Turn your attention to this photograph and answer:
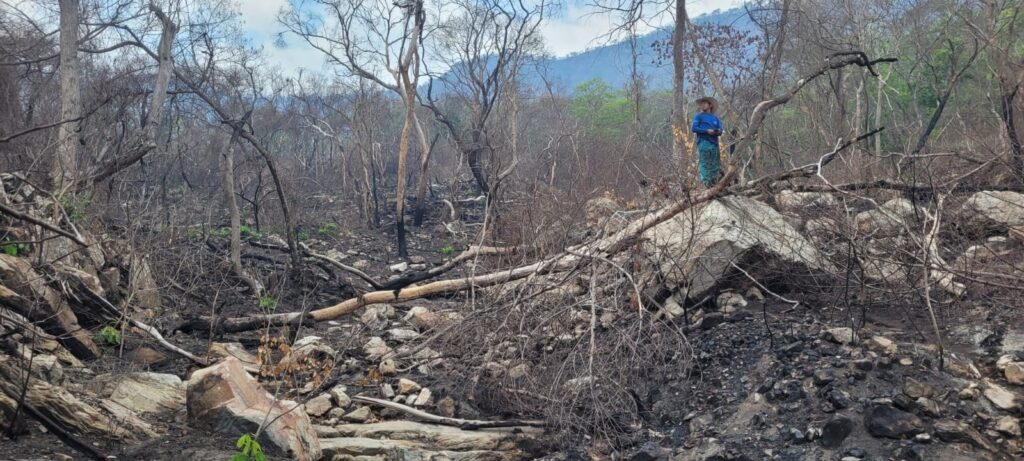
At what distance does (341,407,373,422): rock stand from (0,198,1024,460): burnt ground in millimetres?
462

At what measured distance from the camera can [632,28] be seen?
12266mm

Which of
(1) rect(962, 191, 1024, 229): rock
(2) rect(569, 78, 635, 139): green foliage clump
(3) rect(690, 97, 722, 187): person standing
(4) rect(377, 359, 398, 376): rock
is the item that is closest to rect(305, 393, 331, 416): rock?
(4) rect(377, 359, 398, 376): rock

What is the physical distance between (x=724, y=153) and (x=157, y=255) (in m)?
5.97

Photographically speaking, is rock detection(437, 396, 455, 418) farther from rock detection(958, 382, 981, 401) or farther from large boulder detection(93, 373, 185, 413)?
rock detection(958, 382, 981, 401)

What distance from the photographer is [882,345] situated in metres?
4.45

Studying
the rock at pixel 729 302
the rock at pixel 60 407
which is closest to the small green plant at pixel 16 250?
the rock at pixel 60 407

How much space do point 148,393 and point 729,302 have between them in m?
4.08

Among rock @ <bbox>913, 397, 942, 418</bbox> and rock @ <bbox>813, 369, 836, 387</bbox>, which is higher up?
rock @ <bbox>813, 369, 836, 387</bbox>

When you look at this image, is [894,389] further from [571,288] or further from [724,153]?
[724,153]

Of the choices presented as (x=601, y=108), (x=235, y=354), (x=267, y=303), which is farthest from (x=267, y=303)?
(x=601, y=108)

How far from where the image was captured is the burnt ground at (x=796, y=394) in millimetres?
3732

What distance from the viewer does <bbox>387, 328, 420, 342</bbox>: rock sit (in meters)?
6.57

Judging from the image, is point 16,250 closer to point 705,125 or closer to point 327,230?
point 705,125

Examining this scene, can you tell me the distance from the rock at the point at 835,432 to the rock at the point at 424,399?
2534 millimetres
